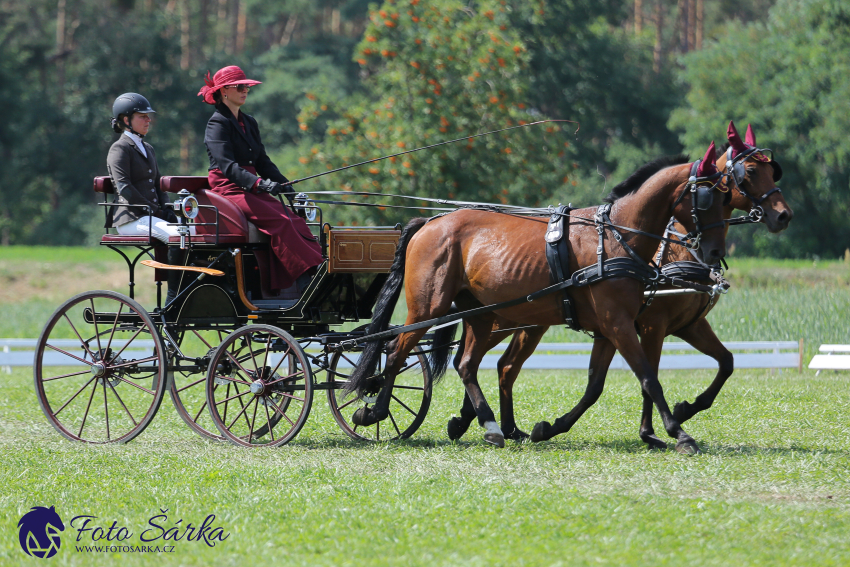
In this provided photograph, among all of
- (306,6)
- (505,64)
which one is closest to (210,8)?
(306,6)

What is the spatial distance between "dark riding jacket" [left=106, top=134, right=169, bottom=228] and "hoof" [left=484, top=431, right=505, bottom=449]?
300 cm

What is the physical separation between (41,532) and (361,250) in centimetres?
326

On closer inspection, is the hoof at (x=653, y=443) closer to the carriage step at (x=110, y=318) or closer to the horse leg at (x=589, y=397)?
the horse leg at (x=589, y=397)

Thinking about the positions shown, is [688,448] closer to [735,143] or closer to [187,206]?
[735,143]

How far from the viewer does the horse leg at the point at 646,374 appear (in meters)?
6.49

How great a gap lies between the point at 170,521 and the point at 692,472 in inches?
119

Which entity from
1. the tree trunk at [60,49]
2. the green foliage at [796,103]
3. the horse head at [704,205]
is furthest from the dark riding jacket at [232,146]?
the tree trunk at [60,49]

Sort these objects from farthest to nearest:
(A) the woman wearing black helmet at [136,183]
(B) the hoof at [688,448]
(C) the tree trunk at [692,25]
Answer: (C) the tree trunk at [692,25]
(A) the woman wearing black helmet at [136,183]
(B) the hoof at [688,448]

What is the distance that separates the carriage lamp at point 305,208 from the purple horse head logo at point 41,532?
10.4 feet

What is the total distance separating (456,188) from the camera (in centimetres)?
1850

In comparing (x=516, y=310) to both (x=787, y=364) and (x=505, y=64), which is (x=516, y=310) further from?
(x=505, y=64)

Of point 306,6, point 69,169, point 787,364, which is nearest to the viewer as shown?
point 787,364

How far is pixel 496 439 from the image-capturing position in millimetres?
7031

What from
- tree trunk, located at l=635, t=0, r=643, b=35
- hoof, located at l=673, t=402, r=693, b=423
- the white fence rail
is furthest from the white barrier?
tree trunk, located at l=635, t=0, r=643, b=35
